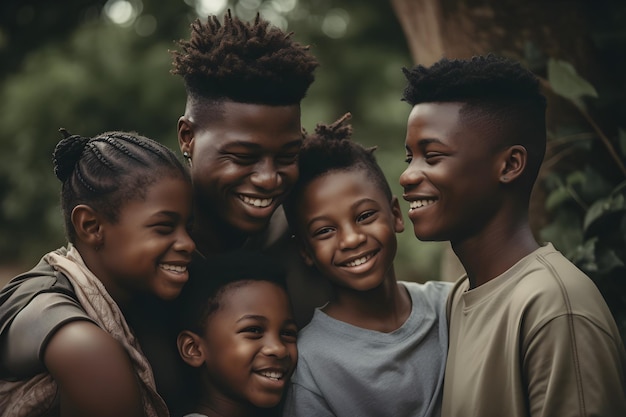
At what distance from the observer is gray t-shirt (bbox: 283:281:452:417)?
2.85 metres

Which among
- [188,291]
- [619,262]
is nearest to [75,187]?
[188,291]

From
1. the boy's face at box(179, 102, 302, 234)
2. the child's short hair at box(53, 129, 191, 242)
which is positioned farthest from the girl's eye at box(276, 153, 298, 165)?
the child's short hair at box(53, 129, 191, 242)

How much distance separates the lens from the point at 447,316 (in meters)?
3.08

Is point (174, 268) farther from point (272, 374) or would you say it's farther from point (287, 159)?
point (287, 159)

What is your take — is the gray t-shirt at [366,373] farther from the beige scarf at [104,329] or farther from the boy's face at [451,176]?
the beige scarf at [104,329]

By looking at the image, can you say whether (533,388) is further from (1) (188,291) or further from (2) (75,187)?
(2) (75,187)

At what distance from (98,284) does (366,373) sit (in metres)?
0.99

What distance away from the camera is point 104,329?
2.52m

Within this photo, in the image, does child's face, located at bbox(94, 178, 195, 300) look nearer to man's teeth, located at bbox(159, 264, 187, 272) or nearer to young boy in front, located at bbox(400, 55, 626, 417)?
man's teeth, located at bbox(159, 264, 187, 272)

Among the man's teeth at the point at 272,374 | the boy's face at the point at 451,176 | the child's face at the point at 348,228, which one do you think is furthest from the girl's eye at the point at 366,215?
the man's teeth at the point at 272,374

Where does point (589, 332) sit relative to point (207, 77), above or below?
below

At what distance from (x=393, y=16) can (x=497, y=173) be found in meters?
6.69

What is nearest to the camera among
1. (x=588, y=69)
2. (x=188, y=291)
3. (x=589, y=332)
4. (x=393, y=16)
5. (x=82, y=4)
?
(x=589, y=332)

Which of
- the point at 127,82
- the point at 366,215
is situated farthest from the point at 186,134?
the point at 127,82
